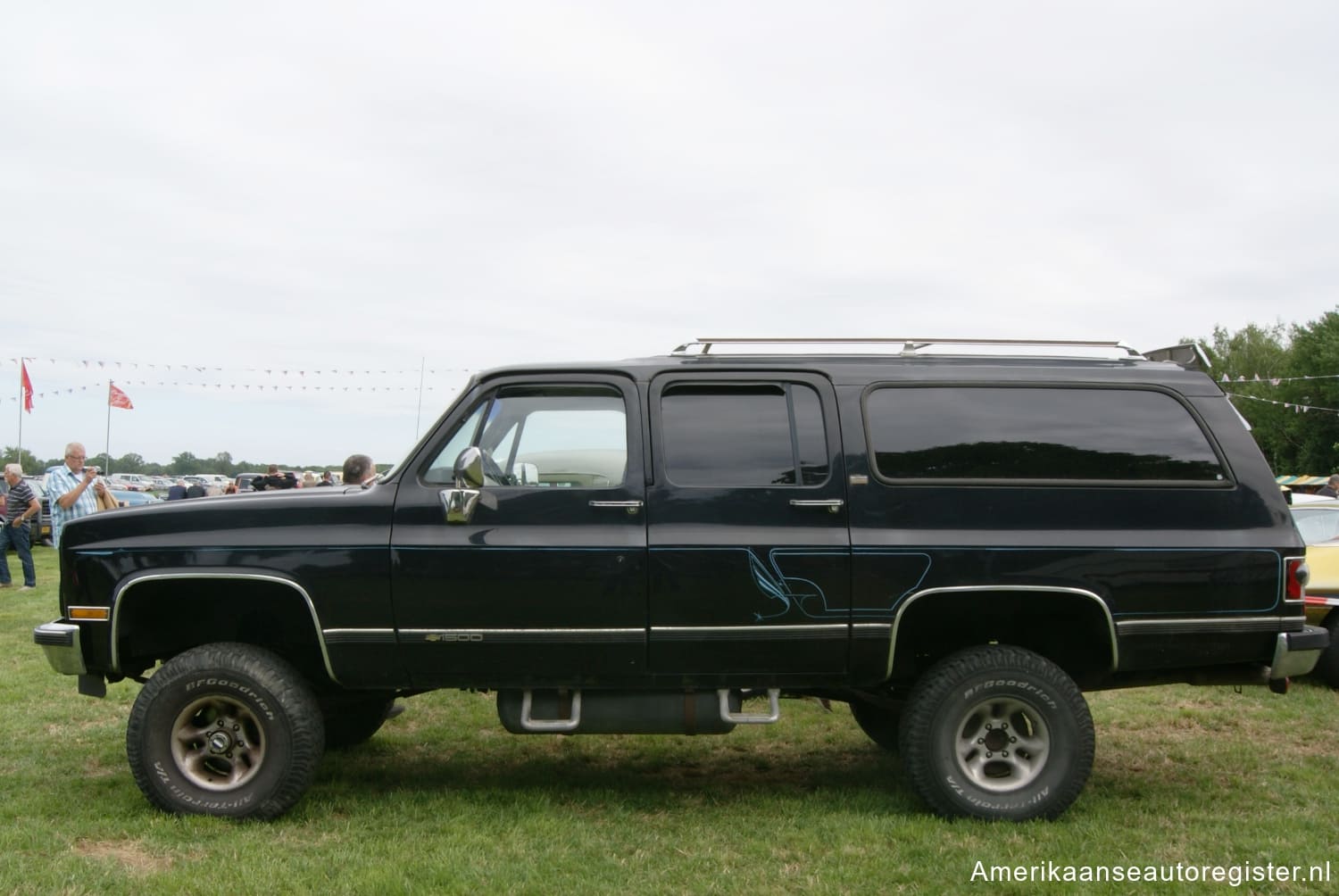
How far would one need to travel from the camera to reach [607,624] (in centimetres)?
455

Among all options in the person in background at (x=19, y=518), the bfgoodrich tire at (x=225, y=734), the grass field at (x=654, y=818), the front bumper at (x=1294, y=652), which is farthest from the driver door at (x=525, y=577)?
the person in background at (x=19, y=518)

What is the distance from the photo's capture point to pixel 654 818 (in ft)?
15.6

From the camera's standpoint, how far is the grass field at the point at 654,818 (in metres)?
3.99

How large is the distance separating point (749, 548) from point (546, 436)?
110cm

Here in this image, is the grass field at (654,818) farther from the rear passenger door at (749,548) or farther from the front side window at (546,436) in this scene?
the front side window at (546,436)

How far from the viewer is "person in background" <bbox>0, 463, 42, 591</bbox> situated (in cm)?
1260

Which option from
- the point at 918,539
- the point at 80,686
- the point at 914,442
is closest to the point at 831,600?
the point at 918,539

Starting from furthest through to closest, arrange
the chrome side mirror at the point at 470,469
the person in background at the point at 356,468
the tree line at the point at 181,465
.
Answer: the tree line at the point at 181,465 < the person in background at the point at 356,468 < the chrome side mirror at the point at 470,469

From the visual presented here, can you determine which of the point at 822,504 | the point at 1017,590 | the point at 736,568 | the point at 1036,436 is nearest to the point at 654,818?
the point at 736,568

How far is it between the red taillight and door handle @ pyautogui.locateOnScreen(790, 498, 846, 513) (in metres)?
2.04

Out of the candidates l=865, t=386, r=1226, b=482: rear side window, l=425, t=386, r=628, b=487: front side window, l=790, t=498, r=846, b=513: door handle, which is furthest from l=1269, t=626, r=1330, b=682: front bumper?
l=425, t=386, r=628, b=487: front side window

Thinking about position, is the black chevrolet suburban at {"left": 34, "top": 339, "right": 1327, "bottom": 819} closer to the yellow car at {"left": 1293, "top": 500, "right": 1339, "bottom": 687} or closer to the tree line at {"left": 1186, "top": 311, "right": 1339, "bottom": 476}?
the yellow car at {"left": 1293, "top": 500, "right": 1339, "bottom": 687}

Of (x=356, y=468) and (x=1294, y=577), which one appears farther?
(x=356, y=468)

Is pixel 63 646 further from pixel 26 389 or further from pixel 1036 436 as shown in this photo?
pixel 26 389
